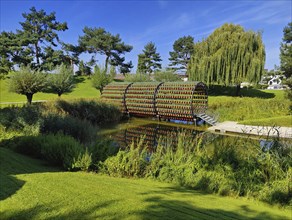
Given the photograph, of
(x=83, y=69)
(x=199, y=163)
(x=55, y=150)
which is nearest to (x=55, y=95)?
(x=83, y=69)

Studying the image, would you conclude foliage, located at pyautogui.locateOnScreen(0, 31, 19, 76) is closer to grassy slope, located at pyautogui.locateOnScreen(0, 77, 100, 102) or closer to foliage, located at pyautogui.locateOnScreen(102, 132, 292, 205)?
grassy slope, located at pyautogui.locateOnScreen(0, 77, 100, 102)

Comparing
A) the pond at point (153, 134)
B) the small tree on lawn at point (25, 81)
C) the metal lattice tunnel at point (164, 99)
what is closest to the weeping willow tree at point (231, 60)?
the metal lattice tunnel at point (164, 99)


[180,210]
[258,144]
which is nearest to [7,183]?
[180,210]

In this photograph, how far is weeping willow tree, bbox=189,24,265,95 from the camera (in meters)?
24.4

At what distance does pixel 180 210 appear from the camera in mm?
2615

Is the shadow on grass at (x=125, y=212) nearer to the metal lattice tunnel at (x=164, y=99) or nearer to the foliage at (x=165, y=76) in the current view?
the metal lattice tunnel at (x=164, y=99)

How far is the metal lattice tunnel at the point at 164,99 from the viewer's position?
652 inches

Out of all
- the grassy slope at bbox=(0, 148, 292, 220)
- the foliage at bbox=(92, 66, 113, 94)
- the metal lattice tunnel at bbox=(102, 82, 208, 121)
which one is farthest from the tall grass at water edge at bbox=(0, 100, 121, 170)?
the foliage at bbox=(92, 66, 113, 94)

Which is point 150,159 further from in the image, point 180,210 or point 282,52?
point 282,52

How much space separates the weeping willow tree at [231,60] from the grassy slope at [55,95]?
1190 cm

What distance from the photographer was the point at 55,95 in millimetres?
27922

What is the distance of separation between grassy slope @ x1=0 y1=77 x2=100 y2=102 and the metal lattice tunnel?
232 inches

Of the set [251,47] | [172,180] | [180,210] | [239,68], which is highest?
[251,47]

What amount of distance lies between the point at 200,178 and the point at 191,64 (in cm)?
2380
